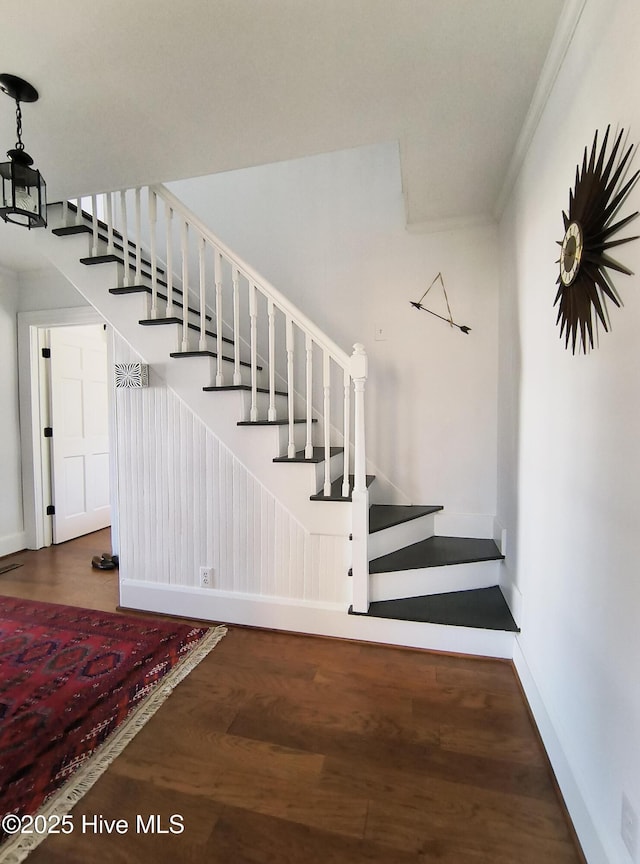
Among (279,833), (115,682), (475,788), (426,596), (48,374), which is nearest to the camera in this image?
(279,833)

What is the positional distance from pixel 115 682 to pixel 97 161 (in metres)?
2.56

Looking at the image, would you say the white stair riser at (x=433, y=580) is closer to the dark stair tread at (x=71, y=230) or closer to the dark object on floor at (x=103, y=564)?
the dark object on floor at (x=103, y=564)

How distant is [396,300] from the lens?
8.79ft

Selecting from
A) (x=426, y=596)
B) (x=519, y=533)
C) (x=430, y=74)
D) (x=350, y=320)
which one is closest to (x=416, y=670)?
(x=426, y=596)

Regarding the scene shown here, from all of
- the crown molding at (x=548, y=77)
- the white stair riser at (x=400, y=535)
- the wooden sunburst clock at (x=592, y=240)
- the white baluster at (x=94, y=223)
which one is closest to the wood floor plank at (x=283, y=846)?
the white stair riser at (x=400, y=535)

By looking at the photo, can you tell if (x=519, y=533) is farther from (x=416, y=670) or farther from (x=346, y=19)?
(x=346, y=19)

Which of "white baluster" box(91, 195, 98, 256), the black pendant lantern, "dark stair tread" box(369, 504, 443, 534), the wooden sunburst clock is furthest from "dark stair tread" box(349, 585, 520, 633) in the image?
"white baluster" box(91, 195, 98, 256)

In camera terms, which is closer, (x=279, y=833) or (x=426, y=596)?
(x=279, y=833)

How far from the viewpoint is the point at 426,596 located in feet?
7.11

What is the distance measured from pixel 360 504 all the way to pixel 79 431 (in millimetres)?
3361

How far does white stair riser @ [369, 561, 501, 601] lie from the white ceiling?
7.06 ft

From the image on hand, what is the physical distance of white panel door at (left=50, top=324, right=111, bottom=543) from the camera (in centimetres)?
367

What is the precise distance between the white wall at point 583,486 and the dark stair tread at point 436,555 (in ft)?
1.32

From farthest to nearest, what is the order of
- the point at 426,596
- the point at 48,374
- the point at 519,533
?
the point at 48,374 → the point at 426,596 → the point at 519,533
